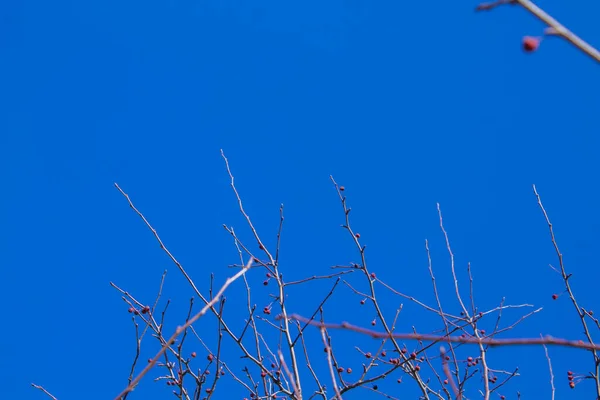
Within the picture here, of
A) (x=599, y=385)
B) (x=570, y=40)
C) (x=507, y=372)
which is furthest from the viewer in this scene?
(x=507, y=372)

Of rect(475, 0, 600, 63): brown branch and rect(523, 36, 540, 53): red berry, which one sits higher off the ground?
rect(523, 36, 540, 53): red berry

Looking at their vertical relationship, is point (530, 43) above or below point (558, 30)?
above

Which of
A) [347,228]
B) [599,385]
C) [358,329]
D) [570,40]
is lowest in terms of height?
[358,329]

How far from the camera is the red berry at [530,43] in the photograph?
1.15 metres

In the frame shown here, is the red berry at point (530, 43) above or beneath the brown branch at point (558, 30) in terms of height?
above

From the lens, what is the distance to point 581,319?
10.7 ft

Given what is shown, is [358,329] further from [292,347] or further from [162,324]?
[162,324]

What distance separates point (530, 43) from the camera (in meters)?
1.18

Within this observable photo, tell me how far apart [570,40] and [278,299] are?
113 inches

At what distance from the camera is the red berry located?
115 cm

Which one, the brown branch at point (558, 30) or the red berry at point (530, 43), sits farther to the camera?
the red berry at point (530, 43)

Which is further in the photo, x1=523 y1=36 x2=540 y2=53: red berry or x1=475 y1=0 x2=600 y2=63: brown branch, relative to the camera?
x1=523 y1=36 x2=540 y2=53: red berry

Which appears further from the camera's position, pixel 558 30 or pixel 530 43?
pixel 530 43

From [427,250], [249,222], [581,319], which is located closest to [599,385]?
[581,319]
